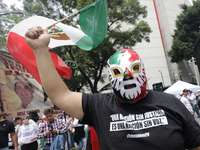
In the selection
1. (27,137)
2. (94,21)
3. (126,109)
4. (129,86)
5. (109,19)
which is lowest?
(27,137)

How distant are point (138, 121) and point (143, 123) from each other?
4 cm

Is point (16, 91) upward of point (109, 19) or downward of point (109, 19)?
downward

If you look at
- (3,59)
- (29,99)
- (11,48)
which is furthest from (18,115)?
(11,48)

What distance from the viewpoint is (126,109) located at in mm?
1453

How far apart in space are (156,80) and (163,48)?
27.6ft

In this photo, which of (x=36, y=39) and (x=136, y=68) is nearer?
(x=36, y=39)

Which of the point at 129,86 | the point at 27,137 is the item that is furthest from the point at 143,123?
the point at 27,137

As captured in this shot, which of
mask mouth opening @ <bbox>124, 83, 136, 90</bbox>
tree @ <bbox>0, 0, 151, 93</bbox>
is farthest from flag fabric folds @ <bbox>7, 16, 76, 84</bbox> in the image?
tree @ <bbox>0, 0, 151, 93</bbox>

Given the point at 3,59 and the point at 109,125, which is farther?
the point at 3,59

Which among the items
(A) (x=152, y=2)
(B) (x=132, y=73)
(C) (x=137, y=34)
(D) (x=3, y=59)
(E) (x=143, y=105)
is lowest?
(E) (x=143, y=105)

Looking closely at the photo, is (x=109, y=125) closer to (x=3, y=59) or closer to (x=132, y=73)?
(x=132, y=73)

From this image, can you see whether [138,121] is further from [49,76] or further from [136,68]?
[49,76]

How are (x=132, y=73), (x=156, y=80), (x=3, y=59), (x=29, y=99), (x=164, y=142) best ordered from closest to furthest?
(x=164, y=142), (x=132, y=73), (x=3, y=59), (x=29, y=99), (x=156, y=80)

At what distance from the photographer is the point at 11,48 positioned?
3260 millimetres
